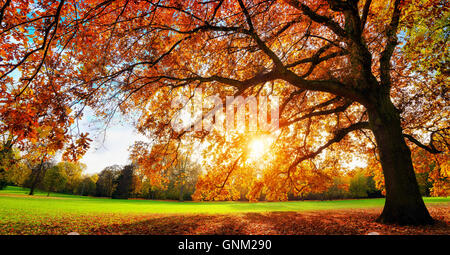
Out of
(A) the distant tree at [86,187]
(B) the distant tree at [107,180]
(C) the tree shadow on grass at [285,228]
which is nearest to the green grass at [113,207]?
(C) the tree shadow on grass at [285,228]

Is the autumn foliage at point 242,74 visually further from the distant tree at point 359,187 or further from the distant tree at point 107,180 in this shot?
the distant tree at point 107,180

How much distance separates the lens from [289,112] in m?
10.8

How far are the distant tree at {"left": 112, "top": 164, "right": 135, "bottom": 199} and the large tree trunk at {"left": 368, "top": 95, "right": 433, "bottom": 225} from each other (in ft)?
165

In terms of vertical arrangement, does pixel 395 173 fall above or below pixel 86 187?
above

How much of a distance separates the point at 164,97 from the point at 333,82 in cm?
742

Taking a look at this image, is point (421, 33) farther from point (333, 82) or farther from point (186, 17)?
point (186, 17)

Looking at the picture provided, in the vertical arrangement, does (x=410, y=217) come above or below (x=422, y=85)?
below

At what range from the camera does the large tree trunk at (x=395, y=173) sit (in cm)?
591

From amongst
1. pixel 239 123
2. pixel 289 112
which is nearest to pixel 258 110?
pixel 239 123

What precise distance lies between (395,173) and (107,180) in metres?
62.3

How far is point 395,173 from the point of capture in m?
6.23

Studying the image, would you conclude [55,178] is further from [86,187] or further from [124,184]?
[124,184]

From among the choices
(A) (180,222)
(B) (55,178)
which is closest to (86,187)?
(B) (55,178)
